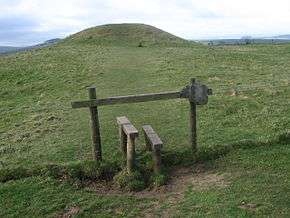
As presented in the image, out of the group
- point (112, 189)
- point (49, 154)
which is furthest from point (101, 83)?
point (112, 189)

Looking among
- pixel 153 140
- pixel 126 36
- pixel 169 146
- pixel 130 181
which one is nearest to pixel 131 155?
pixel 130 181

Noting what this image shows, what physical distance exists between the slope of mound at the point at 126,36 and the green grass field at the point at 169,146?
32957 millimetres

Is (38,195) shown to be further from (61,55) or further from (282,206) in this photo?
(61,55)

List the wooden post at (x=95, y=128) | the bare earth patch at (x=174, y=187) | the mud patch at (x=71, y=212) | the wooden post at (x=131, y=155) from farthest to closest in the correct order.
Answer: the wooden post at (x=95, y=128) < the wooden post at (x=131, y=155) < the bare earth patch at (x=174, y=187) < the mud patch at (x=71, y=212)

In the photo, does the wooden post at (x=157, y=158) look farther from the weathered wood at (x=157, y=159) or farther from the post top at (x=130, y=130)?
the post top at (x=130, y=130)

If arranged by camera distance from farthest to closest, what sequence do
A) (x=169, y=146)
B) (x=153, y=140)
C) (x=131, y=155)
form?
Answer: (x=169, y=146) → (x=153, y=140) → (x=131, y=155)

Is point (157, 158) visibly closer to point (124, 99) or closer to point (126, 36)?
point (124, 99)

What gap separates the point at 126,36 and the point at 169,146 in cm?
5418

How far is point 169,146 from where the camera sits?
12500 millimetres

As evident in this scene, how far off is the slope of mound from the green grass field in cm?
3296

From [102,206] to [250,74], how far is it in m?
20.6

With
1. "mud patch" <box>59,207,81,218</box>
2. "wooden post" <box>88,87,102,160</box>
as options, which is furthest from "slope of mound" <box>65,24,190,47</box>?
"mud patch" <box>59,207,81,218</box>

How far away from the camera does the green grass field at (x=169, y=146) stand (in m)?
9.16

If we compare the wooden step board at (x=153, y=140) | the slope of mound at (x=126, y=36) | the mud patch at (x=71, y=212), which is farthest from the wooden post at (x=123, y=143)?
the slope of mound at (x=126, y=36)
